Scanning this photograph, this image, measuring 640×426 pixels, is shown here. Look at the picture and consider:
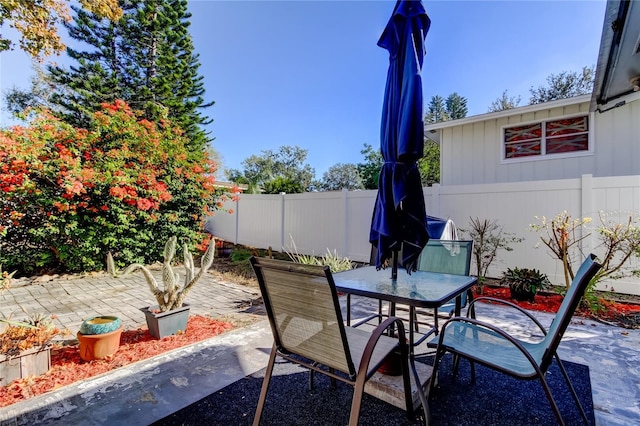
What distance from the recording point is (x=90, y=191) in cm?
575

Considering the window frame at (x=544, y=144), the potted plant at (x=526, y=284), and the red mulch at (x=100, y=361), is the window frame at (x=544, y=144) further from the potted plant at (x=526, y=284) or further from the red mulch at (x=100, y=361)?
the red mulch at (x=100, y=361)

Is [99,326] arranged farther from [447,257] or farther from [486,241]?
[486,241]

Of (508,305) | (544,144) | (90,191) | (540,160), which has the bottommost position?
(508,305)

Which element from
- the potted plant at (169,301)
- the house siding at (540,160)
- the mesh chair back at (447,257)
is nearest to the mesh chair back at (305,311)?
the potted plant at (169,301)

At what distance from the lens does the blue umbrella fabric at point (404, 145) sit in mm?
2191

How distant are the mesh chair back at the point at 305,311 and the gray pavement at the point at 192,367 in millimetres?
994

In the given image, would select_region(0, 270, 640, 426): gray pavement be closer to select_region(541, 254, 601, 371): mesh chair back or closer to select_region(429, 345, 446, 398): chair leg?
select_region(541, 254, 601, 371): mesh chair back

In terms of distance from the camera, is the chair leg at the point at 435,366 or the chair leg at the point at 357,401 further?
the chair leg at the point at 435,366

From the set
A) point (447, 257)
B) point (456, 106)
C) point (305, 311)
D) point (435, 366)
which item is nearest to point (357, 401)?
point (305, 311)

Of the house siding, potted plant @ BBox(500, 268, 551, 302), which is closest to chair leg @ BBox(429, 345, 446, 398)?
potted plant @ BBox(500, 268, 551, 302)

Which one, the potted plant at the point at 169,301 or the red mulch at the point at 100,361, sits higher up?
the potted plant at the point at 169,301

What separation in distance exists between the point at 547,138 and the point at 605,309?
4.59 m

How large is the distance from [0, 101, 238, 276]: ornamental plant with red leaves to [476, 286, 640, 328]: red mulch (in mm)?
6645

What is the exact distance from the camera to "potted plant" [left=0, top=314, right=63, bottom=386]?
2.20m
